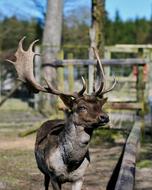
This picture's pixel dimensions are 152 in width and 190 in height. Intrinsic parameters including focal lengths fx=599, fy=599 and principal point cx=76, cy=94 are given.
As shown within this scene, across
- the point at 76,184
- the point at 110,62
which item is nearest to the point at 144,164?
the point at 110,62

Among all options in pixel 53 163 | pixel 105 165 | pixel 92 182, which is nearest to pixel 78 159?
pixel 53 163

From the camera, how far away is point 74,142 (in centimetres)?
572

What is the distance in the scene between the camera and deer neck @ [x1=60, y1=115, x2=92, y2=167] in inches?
223

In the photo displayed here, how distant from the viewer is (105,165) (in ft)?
30.8

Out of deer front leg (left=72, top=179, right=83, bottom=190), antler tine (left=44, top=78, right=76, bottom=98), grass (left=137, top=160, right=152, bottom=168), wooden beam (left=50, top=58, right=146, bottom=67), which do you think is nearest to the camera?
antler tine (left=44, top=78, right=76, bottom=98)

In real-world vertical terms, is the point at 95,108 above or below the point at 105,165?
above

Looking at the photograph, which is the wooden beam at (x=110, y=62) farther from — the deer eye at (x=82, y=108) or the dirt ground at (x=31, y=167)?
the deer eye at (x=82, y=108)

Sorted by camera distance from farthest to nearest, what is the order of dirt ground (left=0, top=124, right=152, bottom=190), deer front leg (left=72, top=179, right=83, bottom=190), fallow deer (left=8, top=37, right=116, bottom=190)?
dirt ground (left=0, top=124, right=152, bottom=190) < deer front leg (left=72, top=179, right=83, bottom=190) < fallow deer (left=8, top=37, right=116, bottom=190)

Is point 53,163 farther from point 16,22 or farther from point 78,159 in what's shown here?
point 16,22

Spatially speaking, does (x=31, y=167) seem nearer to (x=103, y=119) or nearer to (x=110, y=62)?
(x=110, y=62)

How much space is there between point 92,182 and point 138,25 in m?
57.8

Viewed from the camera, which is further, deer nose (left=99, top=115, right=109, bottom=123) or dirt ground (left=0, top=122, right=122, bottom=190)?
dirt ground (left=0, top=122, right=122, bottom=190)

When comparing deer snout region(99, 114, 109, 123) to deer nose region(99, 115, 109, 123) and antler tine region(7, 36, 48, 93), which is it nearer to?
deer nose region(99, 115, 109, 123)

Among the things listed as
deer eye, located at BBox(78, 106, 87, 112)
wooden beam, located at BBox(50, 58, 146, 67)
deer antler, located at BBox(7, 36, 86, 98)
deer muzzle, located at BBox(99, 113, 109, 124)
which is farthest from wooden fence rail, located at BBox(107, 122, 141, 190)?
wooden beam, located at BBox(50, 58, 146, 67)
